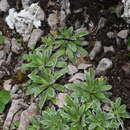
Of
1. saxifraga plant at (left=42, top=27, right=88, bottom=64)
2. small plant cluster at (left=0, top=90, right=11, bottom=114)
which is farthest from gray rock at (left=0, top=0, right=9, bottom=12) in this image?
small plant cluster at (left=0, top=90, right=11, bottom=114)

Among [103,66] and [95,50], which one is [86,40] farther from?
[103,66]

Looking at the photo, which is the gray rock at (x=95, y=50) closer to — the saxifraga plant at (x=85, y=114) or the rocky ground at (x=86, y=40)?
the rocky ground at (x=86, y=40)

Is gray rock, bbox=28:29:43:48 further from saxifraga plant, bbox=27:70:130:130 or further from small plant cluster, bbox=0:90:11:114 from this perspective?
saxifraga plant, bbox=27:70:130:130

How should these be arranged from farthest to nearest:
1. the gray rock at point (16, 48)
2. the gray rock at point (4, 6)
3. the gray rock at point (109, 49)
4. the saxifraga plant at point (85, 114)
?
the gray rock at point (4, 6), the gray rock at point (16, 48), the gray rock at point (109, 49), the saxifraga plant at point (85, 114)

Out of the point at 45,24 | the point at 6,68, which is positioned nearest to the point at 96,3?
the point at 45,24

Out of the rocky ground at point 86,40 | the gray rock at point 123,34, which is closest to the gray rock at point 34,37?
the rocky ground at point 86,40

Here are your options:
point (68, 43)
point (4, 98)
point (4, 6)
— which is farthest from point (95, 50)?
point (4, 6)

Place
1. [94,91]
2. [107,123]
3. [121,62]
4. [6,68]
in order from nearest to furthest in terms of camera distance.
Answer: [107,123]
[94,91]
[121,62]
[6,68]

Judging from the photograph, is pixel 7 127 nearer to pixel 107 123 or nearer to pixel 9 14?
pixel 107 123
